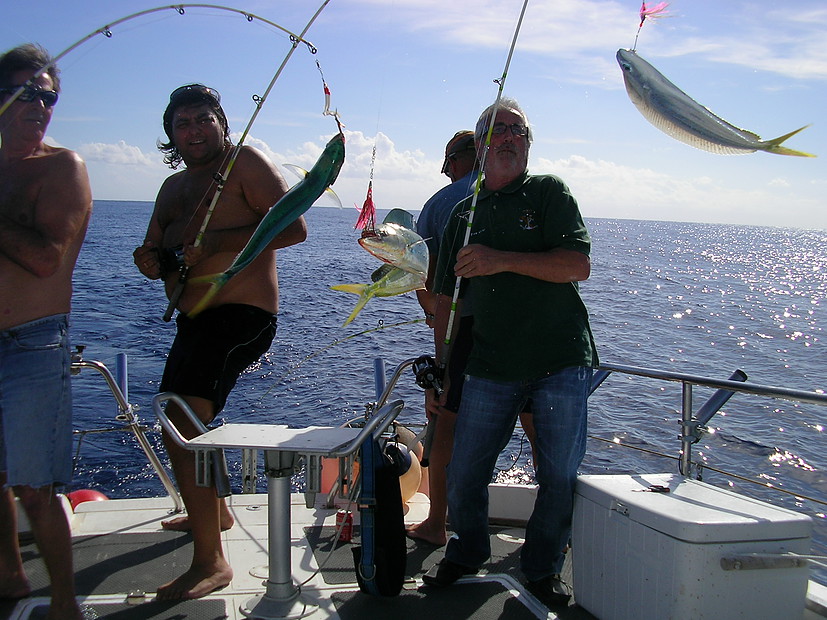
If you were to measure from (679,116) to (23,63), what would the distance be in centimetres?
247

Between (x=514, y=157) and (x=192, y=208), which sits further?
(x=192, y=208)

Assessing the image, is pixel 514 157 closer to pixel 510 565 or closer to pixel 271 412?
pixel 510 565

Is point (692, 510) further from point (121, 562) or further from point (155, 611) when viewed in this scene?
point (121, 562)

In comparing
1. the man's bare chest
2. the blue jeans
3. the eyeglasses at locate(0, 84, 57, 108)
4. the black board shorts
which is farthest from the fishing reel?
the eyeglasses at locate(0, 84, 57, 108)

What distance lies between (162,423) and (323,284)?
20.9 metres

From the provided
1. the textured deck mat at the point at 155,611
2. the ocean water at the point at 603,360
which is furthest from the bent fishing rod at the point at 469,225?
the textured deck mat at the point at 155,611

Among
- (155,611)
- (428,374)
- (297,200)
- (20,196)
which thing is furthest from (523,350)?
(20,196)

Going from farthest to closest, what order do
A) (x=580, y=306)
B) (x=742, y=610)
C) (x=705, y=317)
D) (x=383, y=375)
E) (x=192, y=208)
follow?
(x=705, y=317) < (x=383, y=375) < (x=192, y=208) < (x=580, y=306) < (x=742, y=610)

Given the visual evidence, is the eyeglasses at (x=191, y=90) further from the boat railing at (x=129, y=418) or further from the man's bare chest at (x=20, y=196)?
the boat railing at (x=129, y=418)

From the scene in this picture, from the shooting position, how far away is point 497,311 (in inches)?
125

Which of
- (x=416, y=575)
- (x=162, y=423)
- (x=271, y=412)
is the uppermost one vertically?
(x=162, y=423)

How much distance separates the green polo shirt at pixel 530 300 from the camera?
3080mm

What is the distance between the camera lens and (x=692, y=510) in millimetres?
2676

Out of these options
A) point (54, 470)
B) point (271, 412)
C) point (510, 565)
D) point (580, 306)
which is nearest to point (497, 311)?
point (580, 306)
